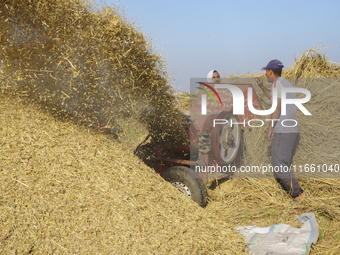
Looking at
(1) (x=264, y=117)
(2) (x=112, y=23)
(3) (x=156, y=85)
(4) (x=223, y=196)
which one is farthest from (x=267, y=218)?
(2) (x=112, y=23)

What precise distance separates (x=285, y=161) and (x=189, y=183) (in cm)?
138

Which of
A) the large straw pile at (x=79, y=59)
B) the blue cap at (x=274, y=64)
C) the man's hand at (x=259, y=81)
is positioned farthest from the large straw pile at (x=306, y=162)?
the large straw pile at (x=79, y=59)

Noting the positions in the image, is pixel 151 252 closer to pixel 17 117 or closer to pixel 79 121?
pixel 79 121

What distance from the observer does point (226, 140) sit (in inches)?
163

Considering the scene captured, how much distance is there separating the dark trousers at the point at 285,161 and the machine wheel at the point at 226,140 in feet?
1.85

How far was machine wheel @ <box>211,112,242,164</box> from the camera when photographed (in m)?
3.90

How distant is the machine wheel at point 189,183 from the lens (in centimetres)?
385

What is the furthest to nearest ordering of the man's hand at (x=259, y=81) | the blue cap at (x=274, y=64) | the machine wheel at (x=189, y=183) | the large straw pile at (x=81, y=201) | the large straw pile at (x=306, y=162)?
1. the man's hand at (x=259, y=81)
2. the blue cap at (x=274, y=64)
3. the machine wheel at (x=189, y=183)
4. the large straw pile at (x=306, y=162)
5. the large straw pile at (x=81, y=201)

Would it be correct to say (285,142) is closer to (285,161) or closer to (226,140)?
(285,161)

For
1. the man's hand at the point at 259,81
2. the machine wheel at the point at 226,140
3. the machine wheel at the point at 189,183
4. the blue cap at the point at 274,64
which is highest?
the blue cap at the point at 274,64

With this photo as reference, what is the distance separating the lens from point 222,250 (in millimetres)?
2785

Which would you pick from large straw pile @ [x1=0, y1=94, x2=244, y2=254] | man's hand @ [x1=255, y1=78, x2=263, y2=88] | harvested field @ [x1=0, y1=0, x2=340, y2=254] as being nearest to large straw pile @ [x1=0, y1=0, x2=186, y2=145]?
harvested field @ [x1=0, y1=0, x2=340, y2=254]

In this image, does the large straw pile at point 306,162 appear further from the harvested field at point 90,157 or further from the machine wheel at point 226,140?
the machine wheel at point 226,140

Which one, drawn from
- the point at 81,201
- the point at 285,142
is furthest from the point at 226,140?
the point at 81,201
